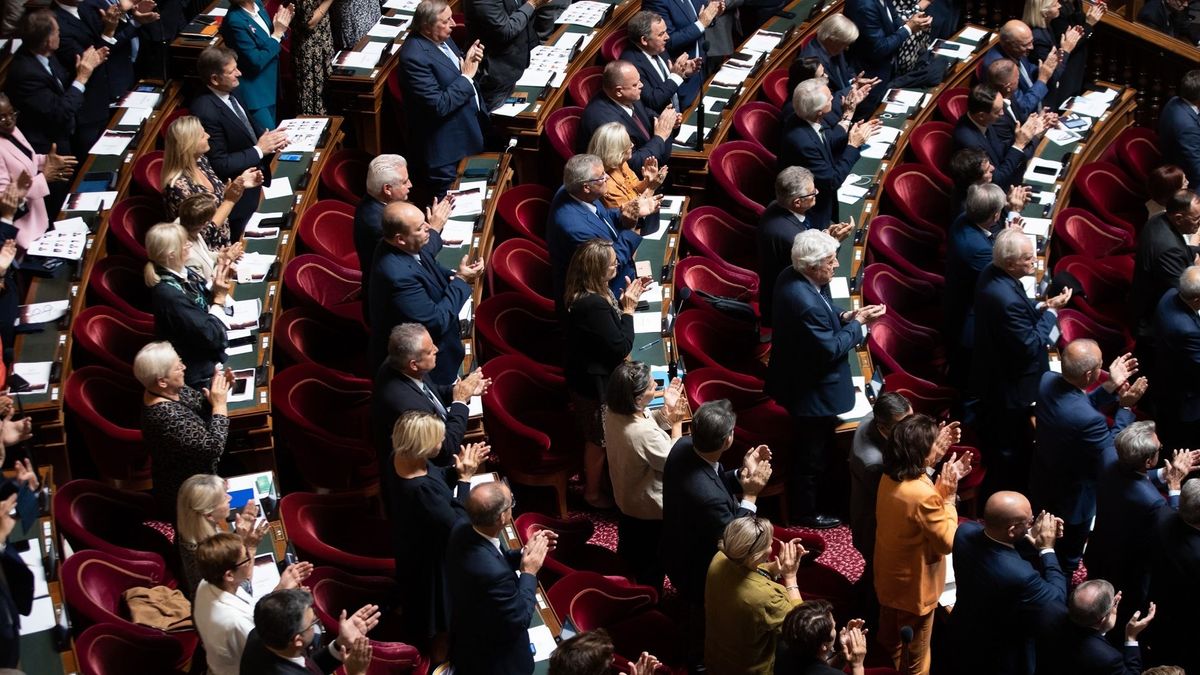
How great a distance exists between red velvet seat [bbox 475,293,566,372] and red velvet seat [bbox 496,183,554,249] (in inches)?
23.0

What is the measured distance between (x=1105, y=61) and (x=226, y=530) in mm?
7247

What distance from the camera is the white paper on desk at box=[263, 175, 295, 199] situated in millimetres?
8219

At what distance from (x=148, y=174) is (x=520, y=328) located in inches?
90.3

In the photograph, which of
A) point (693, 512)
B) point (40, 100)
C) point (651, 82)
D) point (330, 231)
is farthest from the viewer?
point (651, 82)

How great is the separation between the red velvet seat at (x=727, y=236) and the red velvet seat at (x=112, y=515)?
3.50m

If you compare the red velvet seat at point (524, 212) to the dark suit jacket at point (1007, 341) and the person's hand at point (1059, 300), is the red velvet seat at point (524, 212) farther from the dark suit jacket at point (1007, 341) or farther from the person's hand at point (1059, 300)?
the person's hand at point (1059, 300)

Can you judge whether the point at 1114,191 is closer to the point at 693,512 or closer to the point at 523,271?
the point at 523,271

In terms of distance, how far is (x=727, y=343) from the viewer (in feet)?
25.5

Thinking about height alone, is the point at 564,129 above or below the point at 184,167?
below

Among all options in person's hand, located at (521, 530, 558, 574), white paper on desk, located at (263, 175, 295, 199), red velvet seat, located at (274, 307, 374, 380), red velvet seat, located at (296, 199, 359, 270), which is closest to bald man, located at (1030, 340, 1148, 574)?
person's hand, located at (521, 530, 558, 574)

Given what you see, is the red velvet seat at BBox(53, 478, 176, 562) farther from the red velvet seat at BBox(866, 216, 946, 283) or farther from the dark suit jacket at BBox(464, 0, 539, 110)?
the red velvet seat at BBox(866, 216, 946, 283)

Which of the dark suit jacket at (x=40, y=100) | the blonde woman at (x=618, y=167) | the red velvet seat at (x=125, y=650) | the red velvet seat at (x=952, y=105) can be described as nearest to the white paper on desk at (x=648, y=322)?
the blonde woman at (x=618, y=167)

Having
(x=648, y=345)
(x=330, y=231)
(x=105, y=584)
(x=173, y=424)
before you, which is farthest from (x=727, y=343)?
(x=105, y=584)

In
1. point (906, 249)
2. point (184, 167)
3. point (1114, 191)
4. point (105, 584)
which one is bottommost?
point (1114, 191)
